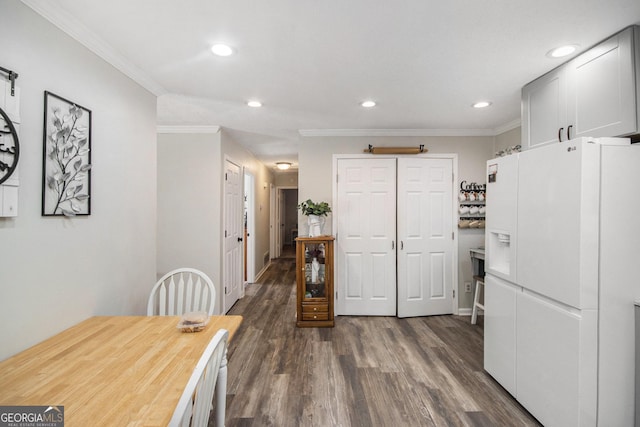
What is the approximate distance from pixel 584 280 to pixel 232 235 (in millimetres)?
3915

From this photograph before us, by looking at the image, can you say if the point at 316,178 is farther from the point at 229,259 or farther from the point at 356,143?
the point at 229,259

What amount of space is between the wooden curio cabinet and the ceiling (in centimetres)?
158

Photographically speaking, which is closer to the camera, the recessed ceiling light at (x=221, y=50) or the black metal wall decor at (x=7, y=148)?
the black metal wall decor at (x=7, y=148)

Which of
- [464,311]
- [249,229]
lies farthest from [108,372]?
[249,229]

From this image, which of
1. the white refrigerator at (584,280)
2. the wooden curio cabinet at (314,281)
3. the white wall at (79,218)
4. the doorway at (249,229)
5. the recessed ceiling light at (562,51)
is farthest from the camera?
the doorway at (249,229)

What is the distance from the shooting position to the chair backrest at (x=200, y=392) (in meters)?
0.79

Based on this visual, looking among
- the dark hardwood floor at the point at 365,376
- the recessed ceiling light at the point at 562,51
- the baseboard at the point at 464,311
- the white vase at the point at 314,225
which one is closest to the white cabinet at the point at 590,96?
the recessed ceiling light at the point at 562,51

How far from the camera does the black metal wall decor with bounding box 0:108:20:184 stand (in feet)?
3.93

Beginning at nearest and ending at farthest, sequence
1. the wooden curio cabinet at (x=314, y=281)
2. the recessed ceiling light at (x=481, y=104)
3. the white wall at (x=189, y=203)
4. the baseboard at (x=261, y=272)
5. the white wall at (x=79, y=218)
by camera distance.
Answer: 1. the white wall at (x=79, y=218)
2. the recessed ceiling light at (x=481, y=104)
3. the wooden curio cabinet at (x=314, y=281)
4. the white wall at (x=189, y=203)
5. the baseboard at (x=261, y=272)

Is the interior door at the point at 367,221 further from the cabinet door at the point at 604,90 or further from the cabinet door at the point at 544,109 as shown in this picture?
the cabinet door at the point at 604,90

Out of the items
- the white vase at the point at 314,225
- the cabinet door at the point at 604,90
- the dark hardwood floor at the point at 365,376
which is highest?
the cabinet door at the point at 604,90

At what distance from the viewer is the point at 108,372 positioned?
118 centimetres

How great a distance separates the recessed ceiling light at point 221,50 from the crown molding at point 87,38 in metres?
0.63

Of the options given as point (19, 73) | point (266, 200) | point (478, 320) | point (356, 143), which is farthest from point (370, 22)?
point (266, 200)
